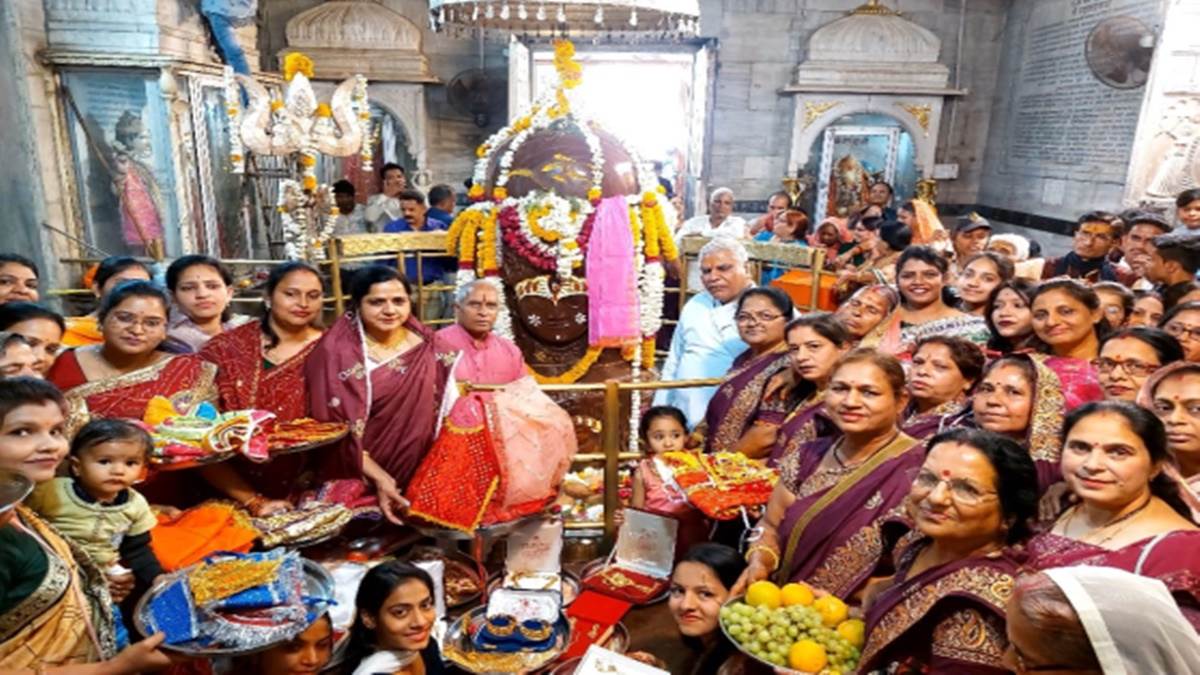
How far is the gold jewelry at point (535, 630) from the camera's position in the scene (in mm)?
2850

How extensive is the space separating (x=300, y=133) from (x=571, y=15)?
3.13 metres

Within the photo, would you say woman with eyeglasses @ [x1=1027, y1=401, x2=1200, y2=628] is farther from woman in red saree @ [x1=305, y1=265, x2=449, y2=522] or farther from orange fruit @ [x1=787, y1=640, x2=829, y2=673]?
woman in red saree @ [x1=305, y1=265, x2=449, y2=522]

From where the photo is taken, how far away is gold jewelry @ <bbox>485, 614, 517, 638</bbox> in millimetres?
2859

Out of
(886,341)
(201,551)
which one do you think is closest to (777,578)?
(886,341)

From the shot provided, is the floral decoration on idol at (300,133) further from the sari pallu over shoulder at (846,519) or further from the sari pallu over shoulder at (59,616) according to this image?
the sari pallu over shoulder at (846,519)

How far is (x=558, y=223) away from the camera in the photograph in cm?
598

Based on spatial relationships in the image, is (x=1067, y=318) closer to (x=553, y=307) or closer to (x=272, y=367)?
(x=272, y=367)

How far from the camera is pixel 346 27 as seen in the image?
1029 cm

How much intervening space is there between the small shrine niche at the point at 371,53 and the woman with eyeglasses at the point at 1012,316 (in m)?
9.01

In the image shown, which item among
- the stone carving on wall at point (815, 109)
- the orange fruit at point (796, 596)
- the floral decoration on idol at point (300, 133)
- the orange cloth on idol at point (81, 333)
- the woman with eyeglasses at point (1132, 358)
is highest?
the stone carving on wall at point (815, 109)

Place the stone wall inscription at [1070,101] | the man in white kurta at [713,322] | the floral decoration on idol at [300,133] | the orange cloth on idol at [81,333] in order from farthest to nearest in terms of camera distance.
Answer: the stone wall inscription at [1070,101] < the floral decoration on idol at [300,133] < the man in white kurta at [713,322] < the orange cloth on idol at [81,333]

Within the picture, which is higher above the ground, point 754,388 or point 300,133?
point 300,133

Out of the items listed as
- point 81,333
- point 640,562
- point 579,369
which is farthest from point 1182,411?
point 81,333

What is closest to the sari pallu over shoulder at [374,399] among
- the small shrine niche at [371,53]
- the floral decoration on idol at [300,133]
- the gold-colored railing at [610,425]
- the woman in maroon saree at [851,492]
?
the gold-colored railing at [610,425]
